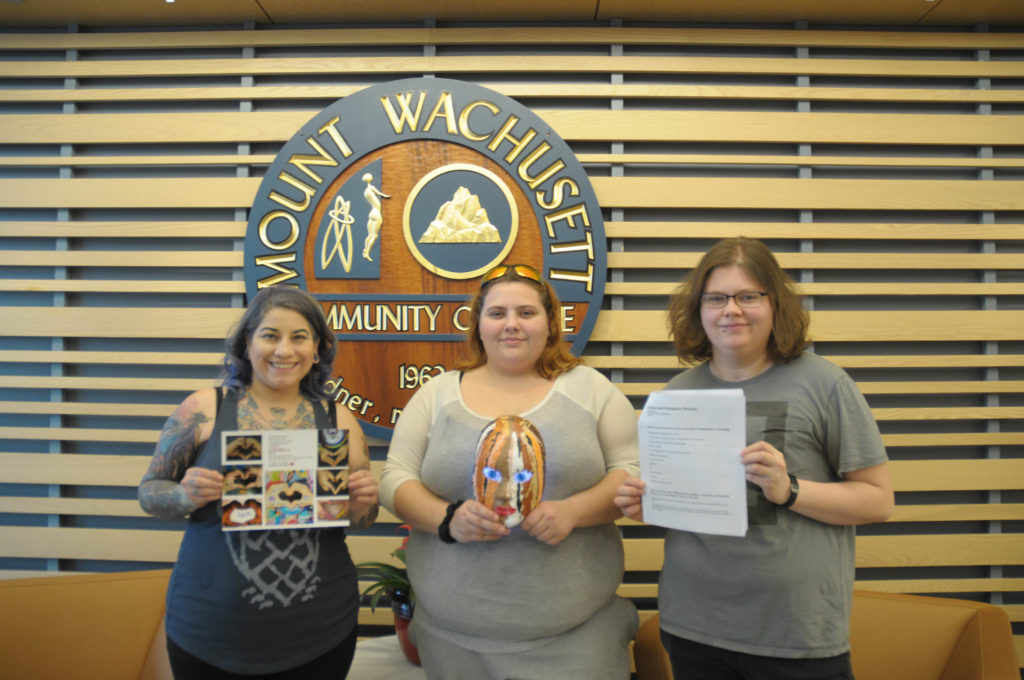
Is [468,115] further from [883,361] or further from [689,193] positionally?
[883,361]

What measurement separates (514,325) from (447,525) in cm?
58

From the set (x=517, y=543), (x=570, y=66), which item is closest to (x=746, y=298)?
(x=517, y=543)

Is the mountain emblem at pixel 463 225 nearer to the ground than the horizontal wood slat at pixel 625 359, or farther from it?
farther from it

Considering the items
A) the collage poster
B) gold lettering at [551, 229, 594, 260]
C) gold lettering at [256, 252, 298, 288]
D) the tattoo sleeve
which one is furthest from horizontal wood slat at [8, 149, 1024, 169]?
the collage poster

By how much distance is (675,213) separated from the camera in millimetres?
3016

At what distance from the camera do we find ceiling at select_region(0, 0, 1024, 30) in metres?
2.88

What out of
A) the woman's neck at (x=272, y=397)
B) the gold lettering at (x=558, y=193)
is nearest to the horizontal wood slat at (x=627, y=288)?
the gold lettering at (x=558, y=193)

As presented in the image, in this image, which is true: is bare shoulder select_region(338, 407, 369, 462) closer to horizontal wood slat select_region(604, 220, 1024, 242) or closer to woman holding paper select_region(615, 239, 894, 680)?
woman holding paper select_region(615, 239, 894, 680)

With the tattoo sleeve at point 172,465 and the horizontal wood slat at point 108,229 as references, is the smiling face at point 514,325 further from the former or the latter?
the horizontal wood slat at point 108,229

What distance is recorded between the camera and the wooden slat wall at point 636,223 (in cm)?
294

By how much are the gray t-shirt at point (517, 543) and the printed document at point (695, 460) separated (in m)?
0.21

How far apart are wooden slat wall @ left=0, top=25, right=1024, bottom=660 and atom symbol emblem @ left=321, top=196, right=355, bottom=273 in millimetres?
477

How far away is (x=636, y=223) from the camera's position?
2953 millimetres

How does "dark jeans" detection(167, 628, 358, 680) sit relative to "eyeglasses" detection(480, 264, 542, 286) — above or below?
below
